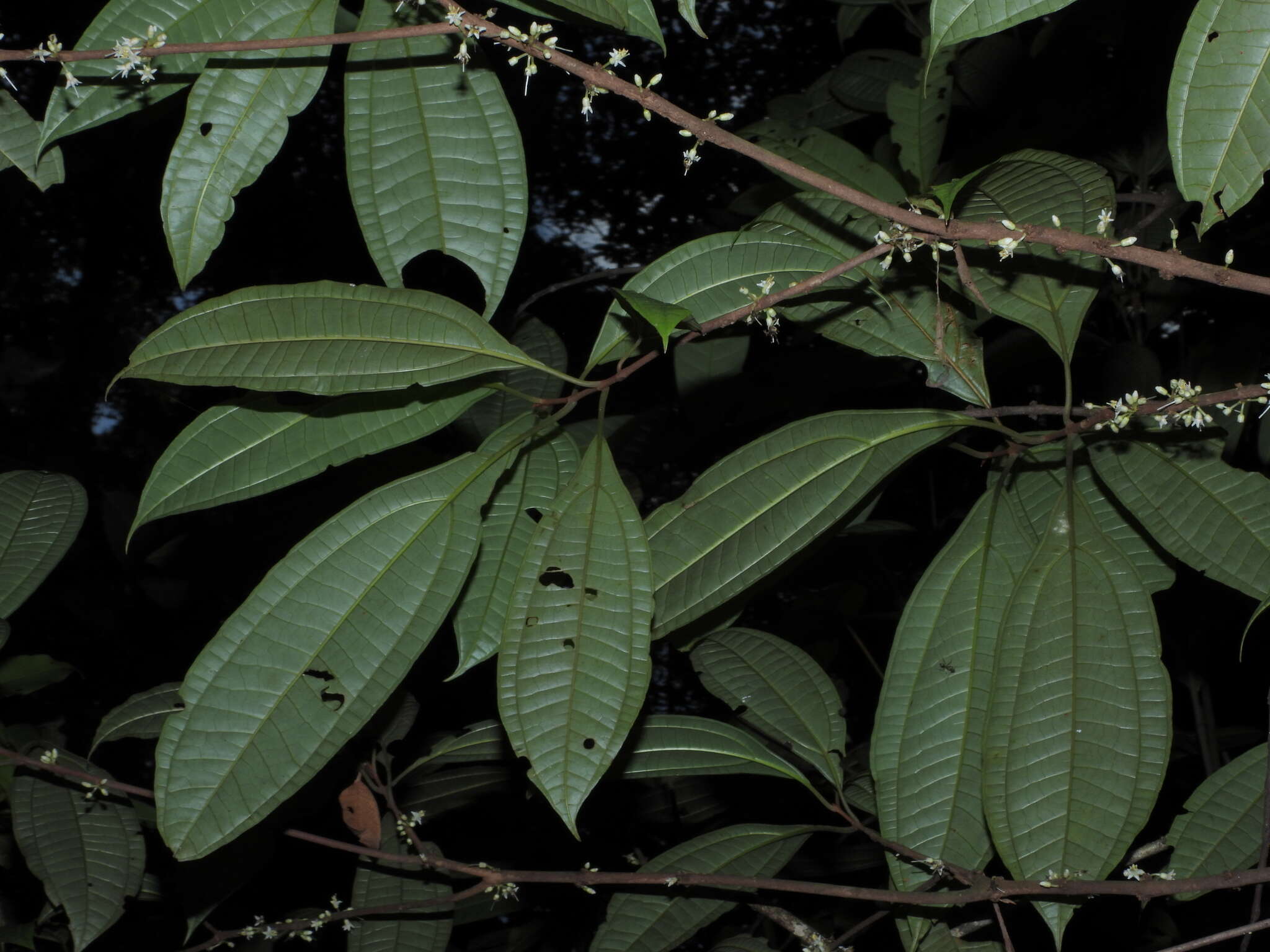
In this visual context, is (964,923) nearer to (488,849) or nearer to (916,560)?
(488,849)

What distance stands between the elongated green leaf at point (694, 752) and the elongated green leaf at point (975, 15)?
0.75 m

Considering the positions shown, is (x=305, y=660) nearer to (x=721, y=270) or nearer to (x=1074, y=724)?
(x=721, y=270)

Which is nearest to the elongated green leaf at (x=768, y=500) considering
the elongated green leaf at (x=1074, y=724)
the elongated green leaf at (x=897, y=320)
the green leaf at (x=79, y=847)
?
the elongated green leaf at (x=897, y=320)

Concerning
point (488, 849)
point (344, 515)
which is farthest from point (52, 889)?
point (344, 515)

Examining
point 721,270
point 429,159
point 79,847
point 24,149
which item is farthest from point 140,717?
point 721,270

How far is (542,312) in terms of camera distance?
3.91m

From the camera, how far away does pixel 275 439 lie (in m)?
0.77

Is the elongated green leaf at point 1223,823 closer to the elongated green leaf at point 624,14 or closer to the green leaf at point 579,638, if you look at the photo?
the green leaf at point 579,638

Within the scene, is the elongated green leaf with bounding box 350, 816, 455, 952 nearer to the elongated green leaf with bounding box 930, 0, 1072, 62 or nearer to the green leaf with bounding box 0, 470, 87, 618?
the green leaf with bounding box 0, 470, 87, 618

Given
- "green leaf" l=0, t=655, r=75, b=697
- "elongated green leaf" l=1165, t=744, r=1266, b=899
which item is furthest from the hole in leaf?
"green leaf" l=0, t=655, r=75, b=697

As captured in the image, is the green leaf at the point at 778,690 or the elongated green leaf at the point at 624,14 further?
the green leaf at the point at 778,690

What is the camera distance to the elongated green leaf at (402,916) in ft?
3.94

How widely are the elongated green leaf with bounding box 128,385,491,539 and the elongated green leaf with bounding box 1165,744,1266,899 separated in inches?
31.3

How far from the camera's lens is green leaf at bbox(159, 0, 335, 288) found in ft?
2.44
